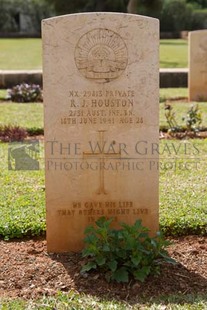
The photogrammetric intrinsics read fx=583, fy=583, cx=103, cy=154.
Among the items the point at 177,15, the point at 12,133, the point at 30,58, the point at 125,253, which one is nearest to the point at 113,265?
the point at 125,253

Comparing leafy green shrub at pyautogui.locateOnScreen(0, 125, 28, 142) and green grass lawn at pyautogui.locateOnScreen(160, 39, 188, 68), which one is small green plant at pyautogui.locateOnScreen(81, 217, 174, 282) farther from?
green grass lawn at pyautogui.locateOnScreen(160, 39, 188, 68)

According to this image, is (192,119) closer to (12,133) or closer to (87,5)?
(12,133)

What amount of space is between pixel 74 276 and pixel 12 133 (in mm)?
4513

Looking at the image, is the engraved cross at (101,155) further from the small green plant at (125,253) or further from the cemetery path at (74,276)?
the cemetery path at (74,276)

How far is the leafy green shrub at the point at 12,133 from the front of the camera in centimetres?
763

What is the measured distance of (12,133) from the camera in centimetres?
774

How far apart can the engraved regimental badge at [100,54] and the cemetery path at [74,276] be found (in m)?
1.20

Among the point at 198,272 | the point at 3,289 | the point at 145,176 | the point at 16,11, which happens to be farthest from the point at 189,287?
the point at 16,11

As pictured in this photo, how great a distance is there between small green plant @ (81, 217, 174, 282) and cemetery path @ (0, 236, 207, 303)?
0.07m

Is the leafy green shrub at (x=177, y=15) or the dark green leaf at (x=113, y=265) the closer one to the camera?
the dark green leaf at (x=113, y=265)

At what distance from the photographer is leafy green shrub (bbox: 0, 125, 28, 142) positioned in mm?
7629

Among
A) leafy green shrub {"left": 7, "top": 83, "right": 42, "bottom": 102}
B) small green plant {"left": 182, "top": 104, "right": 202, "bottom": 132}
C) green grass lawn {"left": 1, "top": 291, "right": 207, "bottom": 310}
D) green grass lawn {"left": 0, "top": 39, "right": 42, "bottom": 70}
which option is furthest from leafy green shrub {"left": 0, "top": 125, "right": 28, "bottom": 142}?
green grass lawn {"left": 0, "top": 39, "right": 42, "bottom": 70}

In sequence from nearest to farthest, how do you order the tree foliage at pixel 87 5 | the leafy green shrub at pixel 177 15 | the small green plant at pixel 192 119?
the small green plant at pixel 192 119, the tree foliage at pixel 87 5, the leafy green shrub at pixel 177 15

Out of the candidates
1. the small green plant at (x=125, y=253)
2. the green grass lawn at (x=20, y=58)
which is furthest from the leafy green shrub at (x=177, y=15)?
the small green plant at (x=125, y=253)
